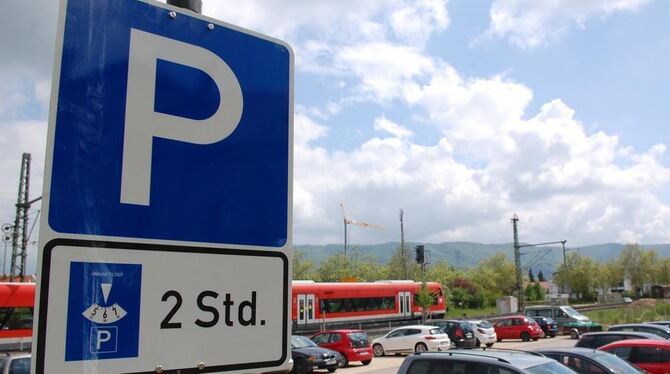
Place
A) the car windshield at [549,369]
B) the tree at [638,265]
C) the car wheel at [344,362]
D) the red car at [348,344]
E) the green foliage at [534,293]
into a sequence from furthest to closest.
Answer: the tree at [638,265]
the green foliage at [534,293]
the red car at [348,344]
the car wheel at [344,362]
the car windshield at [549,369]

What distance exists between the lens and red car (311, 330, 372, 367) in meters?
24.3

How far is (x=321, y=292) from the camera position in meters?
33.2

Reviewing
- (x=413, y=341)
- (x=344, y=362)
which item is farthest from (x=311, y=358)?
(x=413, y=341)

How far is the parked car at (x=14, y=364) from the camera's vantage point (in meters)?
12.1

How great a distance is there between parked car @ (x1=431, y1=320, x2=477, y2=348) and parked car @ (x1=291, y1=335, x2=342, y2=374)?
8.26 metres

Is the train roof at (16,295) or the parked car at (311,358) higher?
the train roof at (16,295)

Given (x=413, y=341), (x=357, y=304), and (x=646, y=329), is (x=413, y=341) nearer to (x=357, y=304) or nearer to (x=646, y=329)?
(x=357, y=304)

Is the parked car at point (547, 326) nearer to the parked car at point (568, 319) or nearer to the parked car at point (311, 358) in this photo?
the parked car at point (568, 319)

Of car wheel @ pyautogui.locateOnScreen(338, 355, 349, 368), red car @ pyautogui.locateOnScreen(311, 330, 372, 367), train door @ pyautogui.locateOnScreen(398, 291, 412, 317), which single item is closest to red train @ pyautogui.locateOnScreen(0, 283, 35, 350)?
red car @ pyautogui.locateOnScreen(311, 330, 372, 367)

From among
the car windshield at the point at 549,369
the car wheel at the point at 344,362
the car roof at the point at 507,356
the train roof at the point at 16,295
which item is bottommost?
the car wheel at the point at 344,362

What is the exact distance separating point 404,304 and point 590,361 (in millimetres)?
27393

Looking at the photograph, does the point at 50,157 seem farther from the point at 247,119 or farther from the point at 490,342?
the point at 490,342

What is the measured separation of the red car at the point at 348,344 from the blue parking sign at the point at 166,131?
23.1 metres

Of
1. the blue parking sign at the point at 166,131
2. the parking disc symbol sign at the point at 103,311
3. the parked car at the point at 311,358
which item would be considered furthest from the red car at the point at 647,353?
the parking disc symbol sign at the point at 103,311
